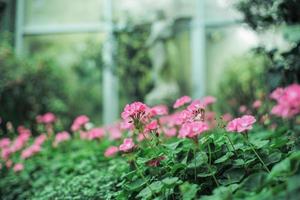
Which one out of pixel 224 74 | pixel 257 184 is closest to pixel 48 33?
pixel 224 74

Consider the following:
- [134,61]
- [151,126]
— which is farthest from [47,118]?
[134,61]

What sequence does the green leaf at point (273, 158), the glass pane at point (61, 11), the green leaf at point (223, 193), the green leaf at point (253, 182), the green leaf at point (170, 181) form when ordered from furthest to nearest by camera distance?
1. the glass pane at point (61, 11)
2. the green leaf at point (273, 158)
3. the green leaf at point (170, 181)
4. the green leaf at point (253, 182)
5. the green leaf at point (223, 193)

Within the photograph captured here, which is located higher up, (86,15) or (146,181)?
(86,15)

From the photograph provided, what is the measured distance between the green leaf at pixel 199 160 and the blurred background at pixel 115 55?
11.7 feet

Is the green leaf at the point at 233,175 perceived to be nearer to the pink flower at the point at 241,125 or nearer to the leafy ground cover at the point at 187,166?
the leafy ground cover at the point at 187,166

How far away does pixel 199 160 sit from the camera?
212 centimetres

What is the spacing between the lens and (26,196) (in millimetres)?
3117

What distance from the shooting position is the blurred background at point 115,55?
622 centimetres

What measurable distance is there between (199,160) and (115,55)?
4.55 metres

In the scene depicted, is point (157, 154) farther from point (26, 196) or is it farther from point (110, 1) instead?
point (110, 1)

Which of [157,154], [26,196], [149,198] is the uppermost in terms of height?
[157,154]

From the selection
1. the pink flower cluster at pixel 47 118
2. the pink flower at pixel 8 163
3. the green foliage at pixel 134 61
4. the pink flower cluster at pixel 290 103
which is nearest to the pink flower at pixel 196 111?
the pink flower cluster at pixel 290 103

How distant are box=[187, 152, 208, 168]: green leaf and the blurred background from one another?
3.58 metres

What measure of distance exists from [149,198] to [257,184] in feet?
1.61
